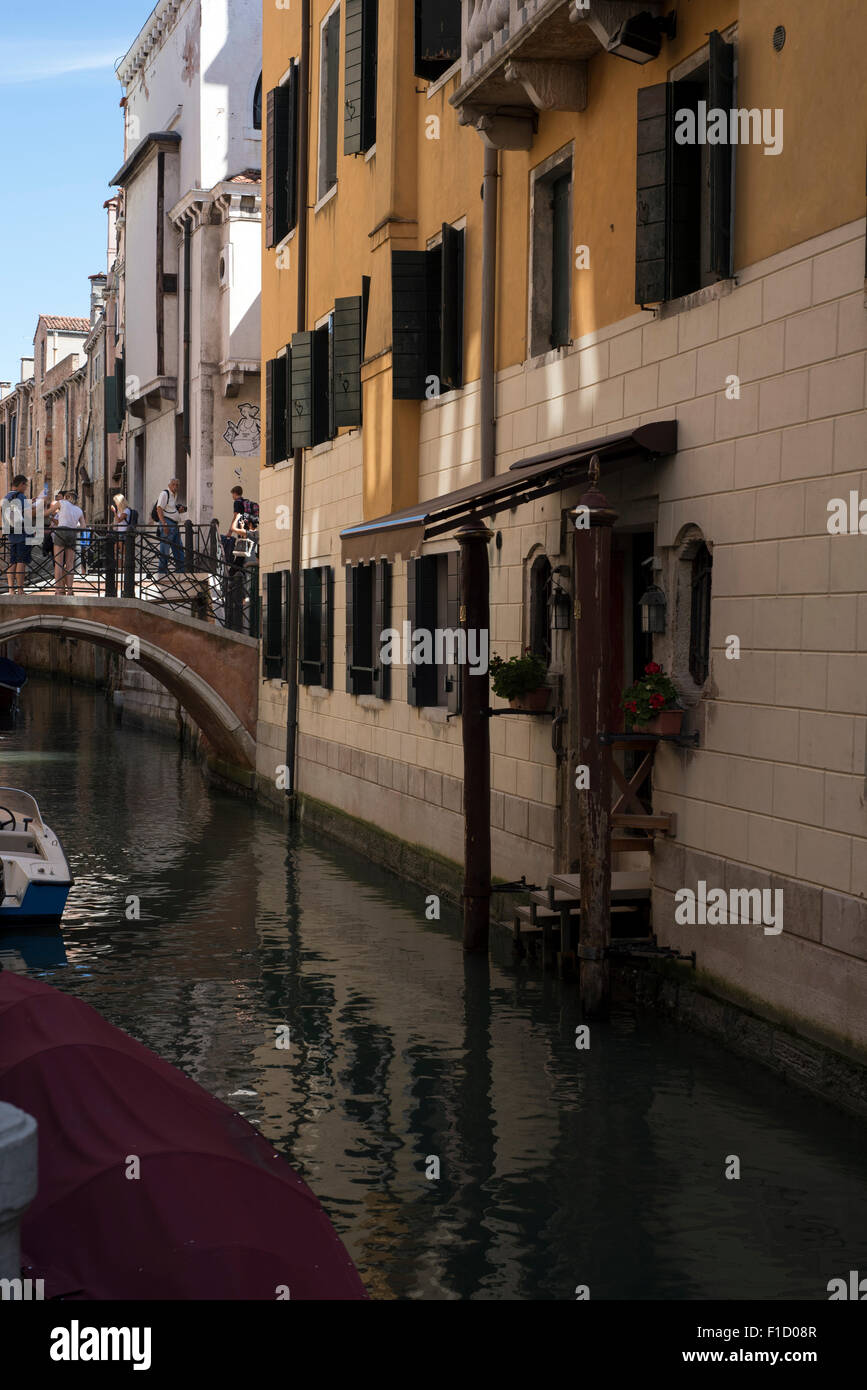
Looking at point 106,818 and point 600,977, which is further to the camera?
point 106,818

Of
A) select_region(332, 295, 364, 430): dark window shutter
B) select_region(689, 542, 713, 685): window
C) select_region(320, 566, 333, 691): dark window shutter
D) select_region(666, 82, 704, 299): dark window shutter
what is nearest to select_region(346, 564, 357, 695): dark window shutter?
select_region(320, 566, 333, 691): dark window shutter

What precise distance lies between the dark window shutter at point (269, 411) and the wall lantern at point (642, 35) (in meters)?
11.7

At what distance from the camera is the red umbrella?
Result: 4285mm

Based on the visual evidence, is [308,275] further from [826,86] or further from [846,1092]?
[846,1092]

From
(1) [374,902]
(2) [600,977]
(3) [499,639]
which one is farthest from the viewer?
(1) [374,902]

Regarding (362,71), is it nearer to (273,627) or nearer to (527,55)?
(527,55)

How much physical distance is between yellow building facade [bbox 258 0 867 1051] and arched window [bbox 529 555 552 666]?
3 cm

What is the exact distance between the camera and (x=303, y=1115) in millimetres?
8023

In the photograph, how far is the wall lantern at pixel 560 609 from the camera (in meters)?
11.5

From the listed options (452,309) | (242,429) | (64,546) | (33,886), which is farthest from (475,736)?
(242,429)

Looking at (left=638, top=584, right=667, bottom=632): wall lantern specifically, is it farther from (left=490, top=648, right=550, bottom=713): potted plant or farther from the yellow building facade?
(left=490, top=648, right=550, bottom=713): potted plant

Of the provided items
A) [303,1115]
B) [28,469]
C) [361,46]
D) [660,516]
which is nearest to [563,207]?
[660,516]

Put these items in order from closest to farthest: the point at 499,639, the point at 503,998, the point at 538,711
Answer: the point at 503,998 → the point at 538,711 → the point at 499,639
